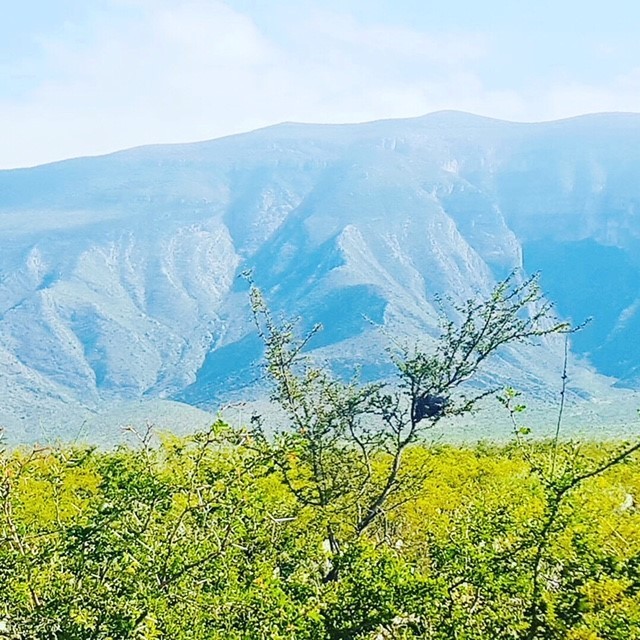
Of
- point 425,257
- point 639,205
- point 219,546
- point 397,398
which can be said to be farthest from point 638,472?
point 639,205

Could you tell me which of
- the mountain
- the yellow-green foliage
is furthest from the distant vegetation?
the mountain

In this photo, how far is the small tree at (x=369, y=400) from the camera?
15422mm

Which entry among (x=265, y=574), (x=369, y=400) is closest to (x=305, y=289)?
(x=369, y=400)

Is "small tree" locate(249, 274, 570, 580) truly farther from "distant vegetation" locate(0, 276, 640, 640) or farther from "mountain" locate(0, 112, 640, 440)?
"mountain" locate(0, 112, 640, 440)

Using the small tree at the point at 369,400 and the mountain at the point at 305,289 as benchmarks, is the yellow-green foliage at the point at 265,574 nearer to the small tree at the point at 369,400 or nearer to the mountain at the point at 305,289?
the small tree at the point at 369,400

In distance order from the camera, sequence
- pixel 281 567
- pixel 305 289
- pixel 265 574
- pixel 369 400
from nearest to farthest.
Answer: pixel 265 574 → pixel 281 567 → pixel 369 400 → pixel 305 289

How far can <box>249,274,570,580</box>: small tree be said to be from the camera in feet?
50.6

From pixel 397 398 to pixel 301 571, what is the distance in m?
5.71

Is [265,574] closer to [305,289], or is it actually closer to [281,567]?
[281,567]

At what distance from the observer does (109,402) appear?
134000 millimetres

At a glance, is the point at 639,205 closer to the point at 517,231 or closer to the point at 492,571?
the point at 517,231

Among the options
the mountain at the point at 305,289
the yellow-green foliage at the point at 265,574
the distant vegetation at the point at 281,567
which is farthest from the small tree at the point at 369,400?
the mountain at the point at 305,289

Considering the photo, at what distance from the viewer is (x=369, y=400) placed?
1694 centimetres

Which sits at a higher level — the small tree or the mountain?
the small tree
